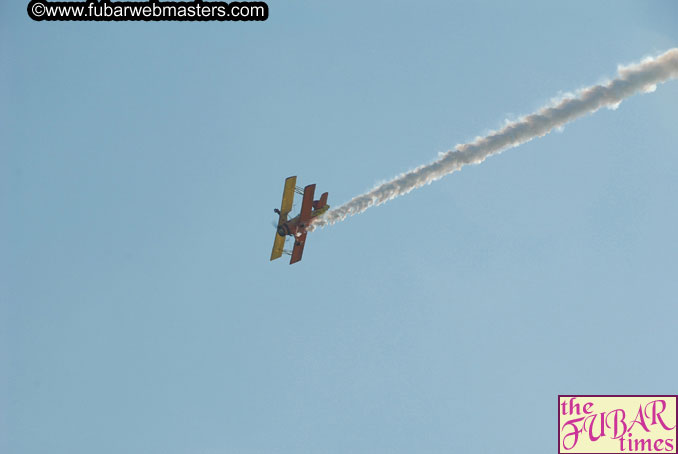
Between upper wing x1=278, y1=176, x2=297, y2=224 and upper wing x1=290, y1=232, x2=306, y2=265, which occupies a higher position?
upper wing x1=278, y1=176, x2=297, y2=224

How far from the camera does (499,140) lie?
136ft

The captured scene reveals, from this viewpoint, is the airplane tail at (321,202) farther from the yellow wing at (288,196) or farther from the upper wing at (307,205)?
the yellow wing at (288,196)

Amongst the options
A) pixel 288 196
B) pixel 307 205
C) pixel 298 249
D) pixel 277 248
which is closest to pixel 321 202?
pixel 307 205

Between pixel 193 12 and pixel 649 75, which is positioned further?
pixel 193 12

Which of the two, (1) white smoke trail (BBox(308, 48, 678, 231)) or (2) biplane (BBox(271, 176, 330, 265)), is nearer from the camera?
(1) white smoke trail (BBox(308, 48, 678, 231))

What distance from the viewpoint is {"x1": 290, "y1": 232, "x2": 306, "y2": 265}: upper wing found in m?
50.9

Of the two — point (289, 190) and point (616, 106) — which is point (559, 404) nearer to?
point (616, 106)

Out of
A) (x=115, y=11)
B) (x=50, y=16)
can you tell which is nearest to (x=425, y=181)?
(x=115, y=11)

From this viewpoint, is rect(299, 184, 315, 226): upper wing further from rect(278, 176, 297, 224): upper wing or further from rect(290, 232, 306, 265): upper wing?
rect(290, 232, 306, 265): upper wing

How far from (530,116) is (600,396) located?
12.9 metres

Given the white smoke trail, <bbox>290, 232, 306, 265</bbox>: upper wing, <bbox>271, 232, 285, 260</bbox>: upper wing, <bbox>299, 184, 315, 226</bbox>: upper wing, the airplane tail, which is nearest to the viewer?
the white smoke trail

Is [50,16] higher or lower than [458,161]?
higher

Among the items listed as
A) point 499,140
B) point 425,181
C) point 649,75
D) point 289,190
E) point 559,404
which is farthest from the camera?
point 289,190

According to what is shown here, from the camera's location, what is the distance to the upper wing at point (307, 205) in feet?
161
